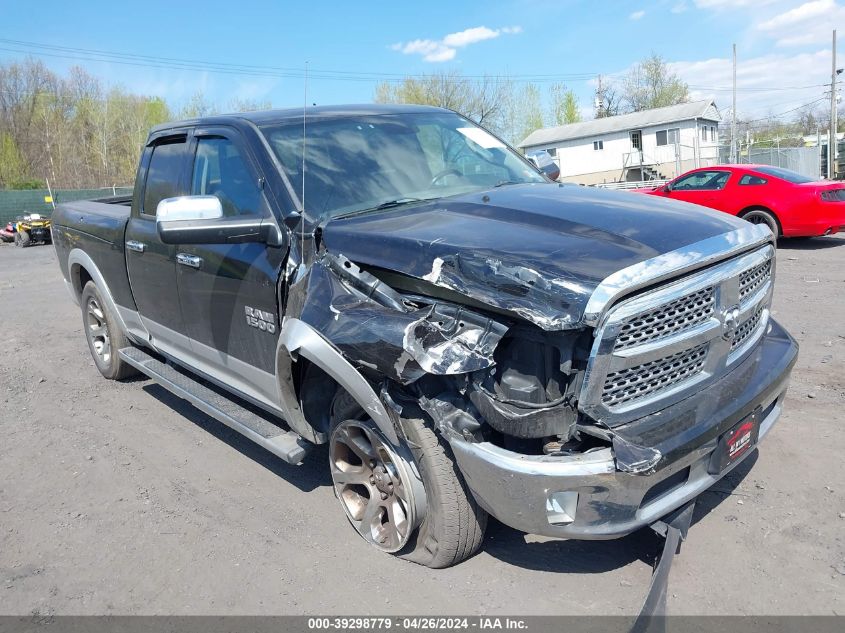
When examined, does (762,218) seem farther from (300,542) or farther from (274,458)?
(300,542)

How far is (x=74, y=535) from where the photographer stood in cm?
366

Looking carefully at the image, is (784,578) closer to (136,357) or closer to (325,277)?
(325,277)

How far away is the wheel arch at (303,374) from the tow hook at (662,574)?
1.13 metres

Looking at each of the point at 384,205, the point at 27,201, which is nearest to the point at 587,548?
the point at 384,205

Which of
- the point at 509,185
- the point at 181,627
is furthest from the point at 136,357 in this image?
the point at 509,185

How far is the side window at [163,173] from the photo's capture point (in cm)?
441

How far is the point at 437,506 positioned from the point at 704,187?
1209 centimetres

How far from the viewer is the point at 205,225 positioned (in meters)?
3.21

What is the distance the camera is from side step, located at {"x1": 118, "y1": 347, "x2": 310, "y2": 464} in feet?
11.4

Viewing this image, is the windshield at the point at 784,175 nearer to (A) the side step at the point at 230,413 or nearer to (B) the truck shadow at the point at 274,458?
(B) the truck shadow at the point at 274,458

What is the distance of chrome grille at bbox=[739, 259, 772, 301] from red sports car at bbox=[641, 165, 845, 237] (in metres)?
8.14

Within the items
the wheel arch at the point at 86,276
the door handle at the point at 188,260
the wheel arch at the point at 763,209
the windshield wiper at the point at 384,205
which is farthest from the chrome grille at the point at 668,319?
the wheel arch at the point at 763,209

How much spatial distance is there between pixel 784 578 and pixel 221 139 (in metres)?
3.63

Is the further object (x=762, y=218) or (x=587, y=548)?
(x=762, y=218)
